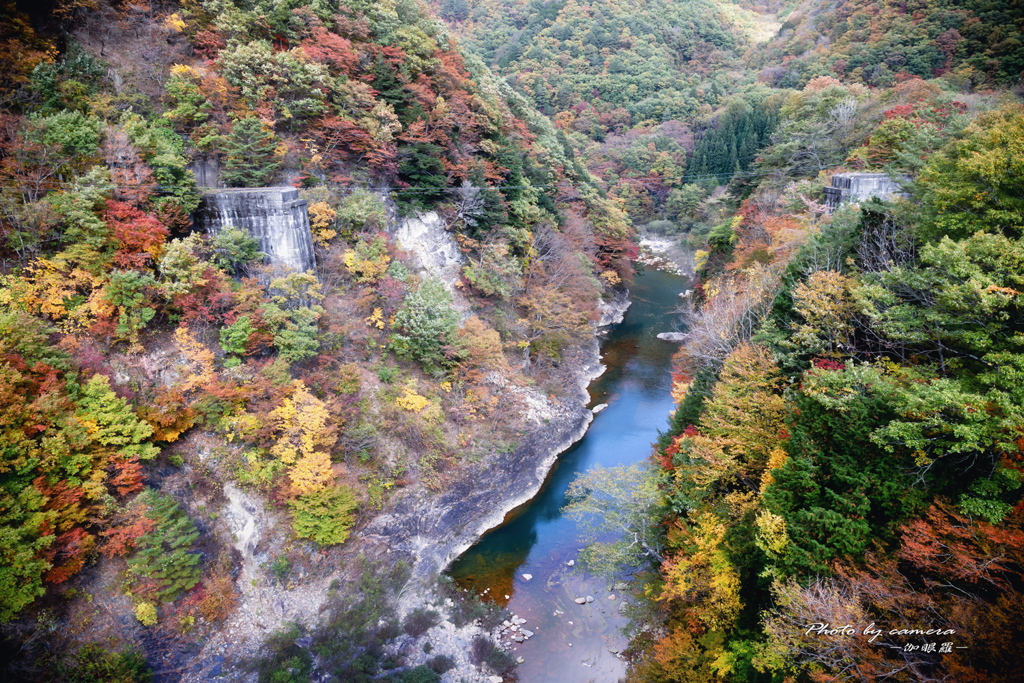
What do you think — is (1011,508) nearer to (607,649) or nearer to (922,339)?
(922,339)

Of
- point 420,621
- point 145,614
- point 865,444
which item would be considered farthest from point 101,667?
point 865,444

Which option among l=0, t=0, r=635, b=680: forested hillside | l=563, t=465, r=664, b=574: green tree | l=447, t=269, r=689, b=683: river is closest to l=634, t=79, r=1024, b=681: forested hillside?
l=563, t=465, r=664, b=574: green tree

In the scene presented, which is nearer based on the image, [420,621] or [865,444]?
[865,444]

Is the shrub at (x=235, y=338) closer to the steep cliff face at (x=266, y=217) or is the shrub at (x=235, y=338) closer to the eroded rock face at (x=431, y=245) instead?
the steep cliff face at (x=266, y=217)

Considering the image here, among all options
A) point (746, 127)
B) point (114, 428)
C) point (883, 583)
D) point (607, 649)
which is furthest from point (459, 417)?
point (746, 127)

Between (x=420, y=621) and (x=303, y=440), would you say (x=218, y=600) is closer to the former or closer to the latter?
(x=303, y=440)

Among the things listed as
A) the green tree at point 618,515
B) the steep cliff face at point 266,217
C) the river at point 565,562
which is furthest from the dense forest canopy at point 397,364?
the river at point 565,562
